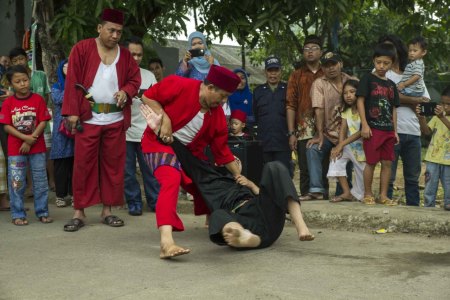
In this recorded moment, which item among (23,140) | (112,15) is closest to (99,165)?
(23,140)

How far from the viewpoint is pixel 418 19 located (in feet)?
35.1

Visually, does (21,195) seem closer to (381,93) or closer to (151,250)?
(151,250)

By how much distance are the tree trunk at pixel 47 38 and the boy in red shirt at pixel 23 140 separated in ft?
5.73

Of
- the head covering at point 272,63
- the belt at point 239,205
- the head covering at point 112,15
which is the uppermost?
the head covering at point 112,15

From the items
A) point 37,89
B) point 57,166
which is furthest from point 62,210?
point 37,89

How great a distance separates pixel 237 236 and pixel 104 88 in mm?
2384

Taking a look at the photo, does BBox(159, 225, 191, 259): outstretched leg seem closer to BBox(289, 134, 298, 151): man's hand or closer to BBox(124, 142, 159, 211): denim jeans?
BBox(124, 142, 159, 211): denim jeans

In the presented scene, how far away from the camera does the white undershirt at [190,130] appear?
602 centimetres

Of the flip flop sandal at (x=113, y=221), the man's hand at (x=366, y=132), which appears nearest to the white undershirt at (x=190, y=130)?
the flip flop sandal at (x=113, y=221)

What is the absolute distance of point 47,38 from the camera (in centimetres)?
914

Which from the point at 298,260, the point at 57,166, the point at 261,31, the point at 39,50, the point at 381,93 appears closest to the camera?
the point at 298,260

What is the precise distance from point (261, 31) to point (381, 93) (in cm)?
208

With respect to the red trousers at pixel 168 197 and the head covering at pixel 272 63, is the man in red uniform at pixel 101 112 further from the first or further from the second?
the head covering at pixel 272 63

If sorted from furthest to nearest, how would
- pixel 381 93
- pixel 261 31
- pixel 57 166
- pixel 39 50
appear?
pixel 39 50
pixel 261 31
pixel 57 166
pixel 381 93
